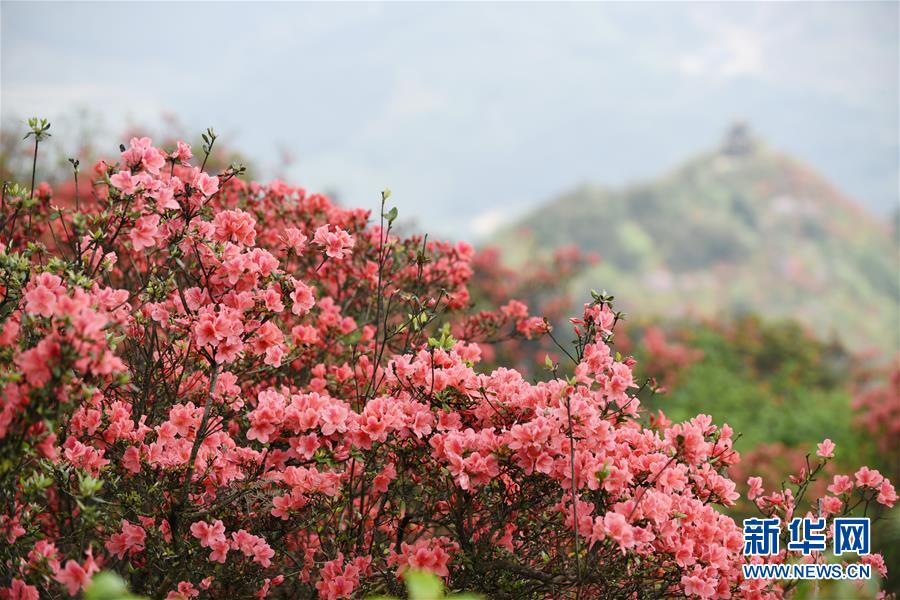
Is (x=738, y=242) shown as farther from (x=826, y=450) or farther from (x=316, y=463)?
(x=316, y=463)

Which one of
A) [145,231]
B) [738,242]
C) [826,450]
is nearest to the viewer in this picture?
[145,231]

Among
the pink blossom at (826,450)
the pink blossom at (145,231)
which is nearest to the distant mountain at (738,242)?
the pink blossom at (826,450)

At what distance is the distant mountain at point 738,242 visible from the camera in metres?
18.8

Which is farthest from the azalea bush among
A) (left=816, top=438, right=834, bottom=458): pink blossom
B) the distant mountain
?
the distant mountain

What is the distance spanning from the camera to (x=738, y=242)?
69.7ft

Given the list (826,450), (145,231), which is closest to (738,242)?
(826,450)

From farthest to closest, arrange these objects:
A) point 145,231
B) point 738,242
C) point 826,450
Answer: point 738,242 < point 826,450 < point 145,231

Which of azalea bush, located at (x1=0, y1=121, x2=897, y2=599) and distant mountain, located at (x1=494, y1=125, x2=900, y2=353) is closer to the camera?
azalea bush, located at (x1=0, y1=121, x2=897, y2=599)

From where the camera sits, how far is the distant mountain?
18844 mm

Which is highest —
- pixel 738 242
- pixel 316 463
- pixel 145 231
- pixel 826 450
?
pixel 738 242

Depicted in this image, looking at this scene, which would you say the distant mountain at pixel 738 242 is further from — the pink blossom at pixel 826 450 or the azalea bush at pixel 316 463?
the azalea bush at pixel 316 463

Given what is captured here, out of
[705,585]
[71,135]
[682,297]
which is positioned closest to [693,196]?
[682,297]

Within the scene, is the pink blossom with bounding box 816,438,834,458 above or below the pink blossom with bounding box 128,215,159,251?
below

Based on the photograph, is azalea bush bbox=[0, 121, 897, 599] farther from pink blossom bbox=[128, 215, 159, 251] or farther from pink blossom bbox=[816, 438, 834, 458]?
pink blossom bbox=[816, 438, 834, 458]
